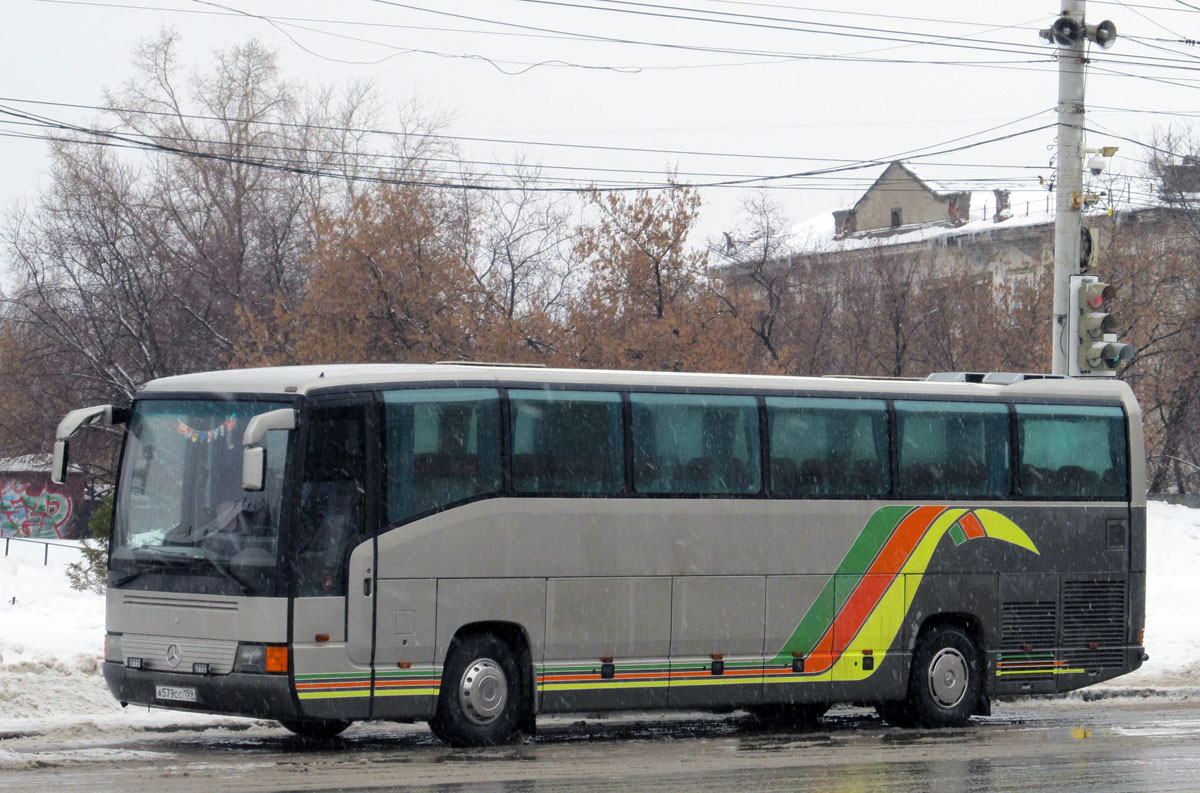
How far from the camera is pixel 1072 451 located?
52.5 ft

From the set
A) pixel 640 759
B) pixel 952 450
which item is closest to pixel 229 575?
pixel 640 759

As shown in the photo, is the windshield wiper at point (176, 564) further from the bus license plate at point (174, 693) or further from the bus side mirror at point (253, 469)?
the bus side mirror at point (253, 469)

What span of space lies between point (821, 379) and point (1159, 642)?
8347 millimetres

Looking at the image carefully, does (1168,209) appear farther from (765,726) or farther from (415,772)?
(415,772)

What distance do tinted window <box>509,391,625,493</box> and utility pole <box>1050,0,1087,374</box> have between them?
321 inches

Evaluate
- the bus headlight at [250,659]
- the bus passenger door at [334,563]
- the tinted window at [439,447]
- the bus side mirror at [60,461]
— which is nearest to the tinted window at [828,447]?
the tinted window at [439,447]

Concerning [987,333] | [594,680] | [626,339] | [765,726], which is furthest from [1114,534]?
[987,333]

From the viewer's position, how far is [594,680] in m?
13.0

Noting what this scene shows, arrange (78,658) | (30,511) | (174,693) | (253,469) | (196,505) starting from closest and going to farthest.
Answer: (253,469)
(174,693)
(196,505)
(78,658)
(30,511)

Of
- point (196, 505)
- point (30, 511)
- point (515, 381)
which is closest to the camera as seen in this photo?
point (196, 505)

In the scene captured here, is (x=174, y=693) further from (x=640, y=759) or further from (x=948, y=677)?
(x=948, y=677)

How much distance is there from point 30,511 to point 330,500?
45943 mm

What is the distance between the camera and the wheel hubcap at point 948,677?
595 inches

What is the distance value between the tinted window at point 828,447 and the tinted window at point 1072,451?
1.80m
